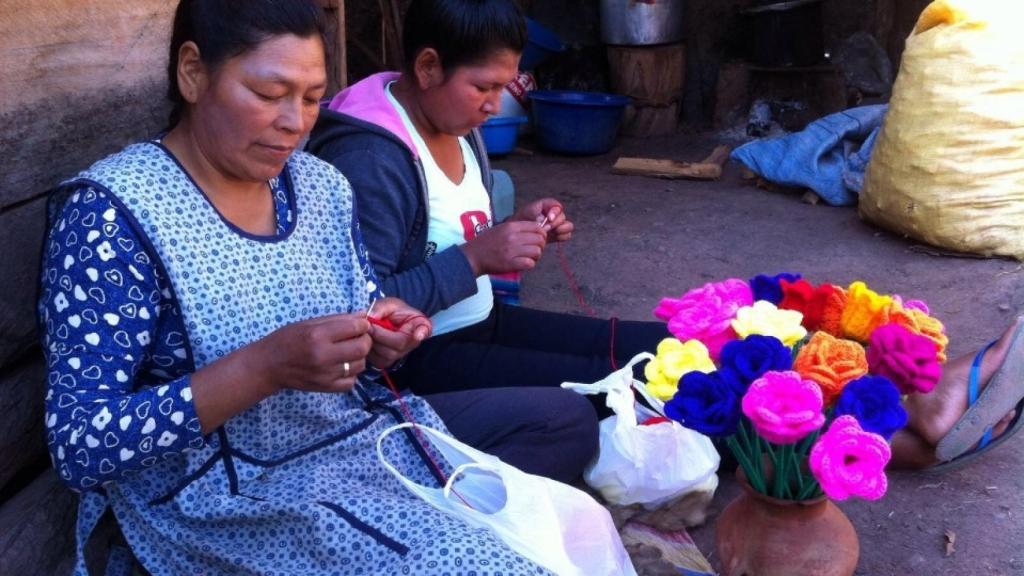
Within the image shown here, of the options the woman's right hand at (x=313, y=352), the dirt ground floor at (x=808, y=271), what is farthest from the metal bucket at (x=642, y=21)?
the woman's right hand at (x=313, y=352)

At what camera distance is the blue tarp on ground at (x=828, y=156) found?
5.34 metres

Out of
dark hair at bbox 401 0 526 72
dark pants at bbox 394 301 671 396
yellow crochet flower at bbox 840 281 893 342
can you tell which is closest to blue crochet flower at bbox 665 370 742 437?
yellow crochet flower at bbox 840 281 893 342

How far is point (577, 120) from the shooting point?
6.80m

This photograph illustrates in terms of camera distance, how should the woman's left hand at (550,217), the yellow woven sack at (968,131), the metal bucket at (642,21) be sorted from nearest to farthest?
the woman's left hand at (550,217) → the yellow woven sack at (968,131) → the metal bucket at (642,21)

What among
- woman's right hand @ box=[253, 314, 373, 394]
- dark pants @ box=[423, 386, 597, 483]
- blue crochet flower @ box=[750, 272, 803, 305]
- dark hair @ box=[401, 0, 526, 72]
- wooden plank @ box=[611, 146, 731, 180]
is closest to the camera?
woman's right hand @ box=[253, 314, 373, 394]

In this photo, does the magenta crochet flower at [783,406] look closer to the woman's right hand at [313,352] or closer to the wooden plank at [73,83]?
the woman's right hand at [313,352]

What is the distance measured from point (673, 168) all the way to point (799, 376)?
4563 millimetres

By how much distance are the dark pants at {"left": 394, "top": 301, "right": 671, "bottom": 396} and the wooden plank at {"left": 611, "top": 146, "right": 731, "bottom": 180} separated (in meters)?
3.47

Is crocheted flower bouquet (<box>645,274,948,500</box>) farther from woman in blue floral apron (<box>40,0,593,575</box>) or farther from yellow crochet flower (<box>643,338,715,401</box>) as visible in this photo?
woman in blue floral apron (<box>40,0,593,575</box>)

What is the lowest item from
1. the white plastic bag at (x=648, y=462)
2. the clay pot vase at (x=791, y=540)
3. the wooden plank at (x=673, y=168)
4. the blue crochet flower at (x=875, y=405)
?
the wooden plank at (x=673, y=168)

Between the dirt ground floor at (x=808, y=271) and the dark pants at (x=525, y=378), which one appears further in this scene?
the dirt ground floor at (x=808, y=271)

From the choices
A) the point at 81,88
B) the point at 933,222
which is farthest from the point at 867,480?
the point at 933,222

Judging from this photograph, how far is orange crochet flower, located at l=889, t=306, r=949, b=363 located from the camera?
6.30 feet

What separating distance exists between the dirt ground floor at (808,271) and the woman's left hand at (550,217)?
0.78 metres
